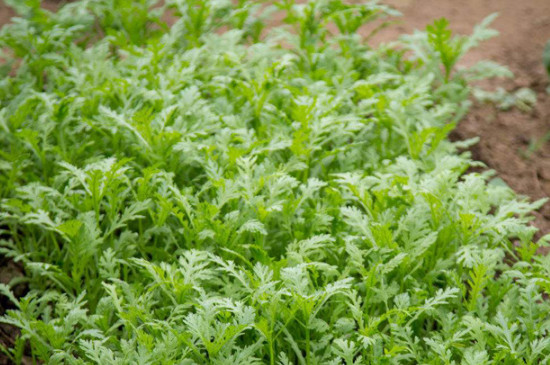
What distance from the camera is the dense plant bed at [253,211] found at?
7.79ft

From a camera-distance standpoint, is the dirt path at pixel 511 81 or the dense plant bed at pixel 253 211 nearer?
the dense plant bed at pixel 253 211

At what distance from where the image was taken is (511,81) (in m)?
4.32

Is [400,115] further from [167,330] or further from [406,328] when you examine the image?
[167,330]

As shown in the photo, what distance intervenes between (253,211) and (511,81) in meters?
2.44

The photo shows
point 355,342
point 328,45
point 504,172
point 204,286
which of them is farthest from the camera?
point 328,45

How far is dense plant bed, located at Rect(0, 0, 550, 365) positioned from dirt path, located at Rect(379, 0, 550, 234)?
0.21 m

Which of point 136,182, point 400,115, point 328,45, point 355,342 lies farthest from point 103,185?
point 328,45

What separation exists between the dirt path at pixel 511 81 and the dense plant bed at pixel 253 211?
212 mm

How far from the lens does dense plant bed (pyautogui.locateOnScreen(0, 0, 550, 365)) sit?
2.38 metres

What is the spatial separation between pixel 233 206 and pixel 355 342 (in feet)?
2.70

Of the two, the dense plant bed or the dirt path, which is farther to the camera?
the dirt path

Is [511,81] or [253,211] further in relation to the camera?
[511,81]

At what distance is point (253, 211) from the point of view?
2.76 meters

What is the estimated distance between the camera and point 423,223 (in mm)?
2814
